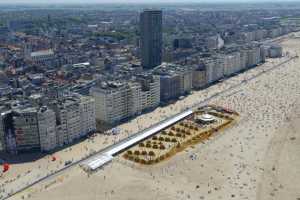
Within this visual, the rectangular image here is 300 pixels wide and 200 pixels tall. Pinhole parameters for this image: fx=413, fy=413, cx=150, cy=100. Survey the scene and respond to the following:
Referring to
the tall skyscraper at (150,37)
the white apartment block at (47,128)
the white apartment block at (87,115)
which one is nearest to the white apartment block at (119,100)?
the white apartment block at (87,115)

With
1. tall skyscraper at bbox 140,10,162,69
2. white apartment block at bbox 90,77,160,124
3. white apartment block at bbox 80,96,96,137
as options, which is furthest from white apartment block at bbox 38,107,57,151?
tall skyscraper at bbox 140,10,162,69

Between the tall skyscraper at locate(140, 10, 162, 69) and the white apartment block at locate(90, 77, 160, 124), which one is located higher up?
the tall skyscraper at locate(140, 10, 162, 69)

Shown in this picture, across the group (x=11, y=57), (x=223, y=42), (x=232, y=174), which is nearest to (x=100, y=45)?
(x=11, y=57)

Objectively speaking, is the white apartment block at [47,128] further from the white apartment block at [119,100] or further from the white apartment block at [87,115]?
the white apartment block at [119,100]

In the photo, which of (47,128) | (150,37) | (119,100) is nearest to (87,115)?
(119,100)

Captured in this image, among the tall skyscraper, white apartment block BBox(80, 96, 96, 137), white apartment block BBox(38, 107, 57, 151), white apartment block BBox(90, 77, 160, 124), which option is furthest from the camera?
the tall skyscraper

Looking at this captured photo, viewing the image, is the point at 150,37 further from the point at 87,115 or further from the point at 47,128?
the point at 47,128

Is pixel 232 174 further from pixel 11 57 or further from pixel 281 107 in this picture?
pixel 11 57

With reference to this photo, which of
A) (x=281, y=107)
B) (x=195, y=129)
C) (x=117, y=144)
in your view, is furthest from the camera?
(x=281, y=107)

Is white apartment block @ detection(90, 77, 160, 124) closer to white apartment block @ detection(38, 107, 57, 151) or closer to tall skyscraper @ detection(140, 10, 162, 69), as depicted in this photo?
white apartment block @ detection(38, 107, 57, 151)
